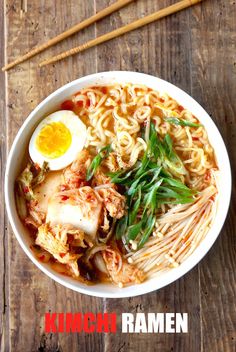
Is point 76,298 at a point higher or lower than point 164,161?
lower

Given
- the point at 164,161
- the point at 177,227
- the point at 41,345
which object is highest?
the point at 164,161

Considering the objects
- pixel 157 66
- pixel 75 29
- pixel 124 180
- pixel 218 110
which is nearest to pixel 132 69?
pixel 157 66

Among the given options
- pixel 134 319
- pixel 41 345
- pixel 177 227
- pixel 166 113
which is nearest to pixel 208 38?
pixel 166 113

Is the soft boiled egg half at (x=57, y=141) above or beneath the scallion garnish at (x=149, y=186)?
above

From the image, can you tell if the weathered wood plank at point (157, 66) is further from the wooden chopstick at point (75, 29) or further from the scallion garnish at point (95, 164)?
the scallion garnish at point (95, 164)

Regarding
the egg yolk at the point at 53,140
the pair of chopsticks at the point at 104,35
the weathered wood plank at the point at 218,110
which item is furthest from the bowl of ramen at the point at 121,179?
the pair of chopsticks at the point at 104,35

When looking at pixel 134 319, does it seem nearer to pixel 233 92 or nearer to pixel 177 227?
pixel 177 227

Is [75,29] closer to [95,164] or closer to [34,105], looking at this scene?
[34,105]
